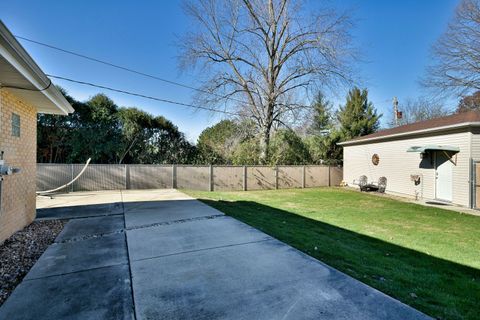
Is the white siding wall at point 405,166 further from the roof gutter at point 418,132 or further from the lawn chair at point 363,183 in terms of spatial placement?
the lawn chair at point 363,183

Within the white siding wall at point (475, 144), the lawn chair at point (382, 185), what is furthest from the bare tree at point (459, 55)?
the white siding wall at point (475, 144)

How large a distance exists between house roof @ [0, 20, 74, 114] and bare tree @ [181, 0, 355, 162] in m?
11.8

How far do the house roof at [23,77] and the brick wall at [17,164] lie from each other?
0.87 feet

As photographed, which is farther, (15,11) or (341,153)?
(341,153)

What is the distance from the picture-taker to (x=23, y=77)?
353cm

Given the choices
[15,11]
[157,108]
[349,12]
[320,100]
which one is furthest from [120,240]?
[320,100]

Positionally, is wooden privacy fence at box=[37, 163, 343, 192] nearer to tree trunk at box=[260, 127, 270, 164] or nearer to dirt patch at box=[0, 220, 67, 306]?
tree trunk at box=[260, 127, 270, 164]

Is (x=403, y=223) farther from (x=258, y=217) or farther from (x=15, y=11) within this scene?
(x=15, y=11)

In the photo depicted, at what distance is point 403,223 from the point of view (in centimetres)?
616

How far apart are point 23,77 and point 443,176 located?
41.6 ft

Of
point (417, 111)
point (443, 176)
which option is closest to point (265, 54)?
point (443, 176)

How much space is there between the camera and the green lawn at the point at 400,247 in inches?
103

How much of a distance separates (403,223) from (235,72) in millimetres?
14262

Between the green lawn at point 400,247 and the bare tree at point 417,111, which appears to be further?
the bare tree at point 417,111
